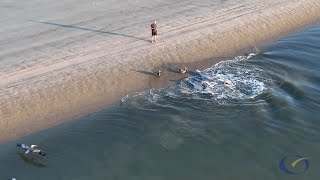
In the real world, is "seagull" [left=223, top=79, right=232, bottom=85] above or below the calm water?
above

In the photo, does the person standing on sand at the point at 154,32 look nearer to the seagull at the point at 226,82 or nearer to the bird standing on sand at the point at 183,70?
the bird standing on sand at the point at 183,70

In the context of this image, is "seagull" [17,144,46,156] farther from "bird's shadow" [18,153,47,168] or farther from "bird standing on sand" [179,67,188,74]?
"bird standing on sand" [179,67,188,74]

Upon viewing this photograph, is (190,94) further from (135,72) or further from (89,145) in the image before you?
(89,145)

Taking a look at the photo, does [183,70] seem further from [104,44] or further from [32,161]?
[32,161]

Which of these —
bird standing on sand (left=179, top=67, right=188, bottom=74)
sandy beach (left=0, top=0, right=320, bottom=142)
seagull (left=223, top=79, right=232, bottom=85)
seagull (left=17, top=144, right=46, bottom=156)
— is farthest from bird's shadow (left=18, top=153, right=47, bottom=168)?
seagull (left=223, top=79, right=232, bottom=85)

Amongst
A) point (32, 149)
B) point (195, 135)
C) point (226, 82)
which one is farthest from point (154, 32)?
point (32, 149)

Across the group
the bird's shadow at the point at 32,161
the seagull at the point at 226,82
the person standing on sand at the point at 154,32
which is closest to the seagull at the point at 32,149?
the bird's shadow at the point at 32,161
